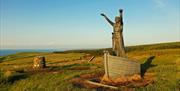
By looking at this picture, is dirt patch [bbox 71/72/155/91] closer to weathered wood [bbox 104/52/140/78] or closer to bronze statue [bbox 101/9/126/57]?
weathered wood [bbox 104/52/140/78]

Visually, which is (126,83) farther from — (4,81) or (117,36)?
(4,81)

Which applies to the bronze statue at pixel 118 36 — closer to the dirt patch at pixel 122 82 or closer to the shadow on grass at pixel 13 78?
the dirt patch at pixel 122 82

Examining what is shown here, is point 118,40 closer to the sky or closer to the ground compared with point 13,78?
closer to the sky

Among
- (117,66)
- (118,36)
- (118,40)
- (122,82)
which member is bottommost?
(122,82)

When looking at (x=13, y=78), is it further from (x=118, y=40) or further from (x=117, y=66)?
(x=118, y=40)

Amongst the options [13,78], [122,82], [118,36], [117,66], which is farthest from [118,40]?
[13,78]

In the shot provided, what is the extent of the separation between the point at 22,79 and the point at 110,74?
8.96 metres

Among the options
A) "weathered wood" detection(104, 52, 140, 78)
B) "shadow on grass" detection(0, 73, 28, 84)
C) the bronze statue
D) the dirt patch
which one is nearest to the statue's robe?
the bronze statue

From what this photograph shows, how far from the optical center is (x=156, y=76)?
2448cm

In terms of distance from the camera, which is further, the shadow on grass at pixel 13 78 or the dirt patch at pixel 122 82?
the shadow on grass at pixel 13 78

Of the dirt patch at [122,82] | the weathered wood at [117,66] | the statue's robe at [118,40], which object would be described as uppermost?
the statue's robe at [118,40]

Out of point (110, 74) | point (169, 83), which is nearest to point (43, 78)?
point (110, 74)

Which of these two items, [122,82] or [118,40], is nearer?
[122,82]

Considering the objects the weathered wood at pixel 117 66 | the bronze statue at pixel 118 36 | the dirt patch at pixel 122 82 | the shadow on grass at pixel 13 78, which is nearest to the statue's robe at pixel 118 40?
the bronze statue at pixel 118 36
